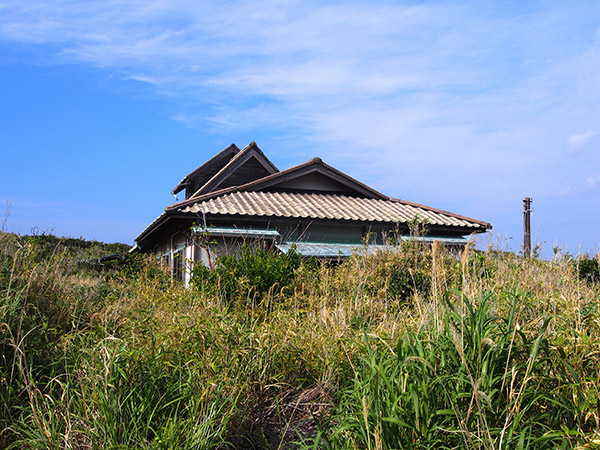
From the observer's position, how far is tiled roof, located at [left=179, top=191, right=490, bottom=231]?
53.9 ft

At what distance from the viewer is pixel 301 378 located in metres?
5.26

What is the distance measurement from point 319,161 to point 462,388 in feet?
54.1

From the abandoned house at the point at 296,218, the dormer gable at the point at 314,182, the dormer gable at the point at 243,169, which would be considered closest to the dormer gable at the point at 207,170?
the dormer gable at the point at 243,169

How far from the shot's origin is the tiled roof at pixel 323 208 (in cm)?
1642

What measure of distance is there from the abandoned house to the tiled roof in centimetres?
3

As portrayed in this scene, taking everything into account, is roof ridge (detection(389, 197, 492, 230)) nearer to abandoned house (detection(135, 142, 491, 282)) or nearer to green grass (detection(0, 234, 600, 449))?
abandoned house (detection(135, 142, 491, 282))

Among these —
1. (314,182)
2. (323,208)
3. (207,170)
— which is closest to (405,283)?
(323,208)

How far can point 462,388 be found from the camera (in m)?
3.73

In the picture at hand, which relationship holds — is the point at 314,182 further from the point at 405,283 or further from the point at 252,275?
the point at 252,275

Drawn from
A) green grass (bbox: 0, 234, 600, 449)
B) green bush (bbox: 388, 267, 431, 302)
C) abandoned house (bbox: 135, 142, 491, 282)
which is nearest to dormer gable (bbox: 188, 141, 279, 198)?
abandoned house (bbox: 135, 142, 491, 282)

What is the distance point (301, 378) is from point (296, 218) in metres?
11.6

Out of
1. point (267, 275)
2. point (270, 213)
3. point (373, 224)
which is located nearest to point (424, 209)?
point (373, 224)

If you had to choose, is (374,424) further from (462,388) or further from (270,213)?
(270,213)

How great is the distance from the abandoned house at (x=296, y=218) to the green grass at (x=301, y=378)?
25.2 feet
